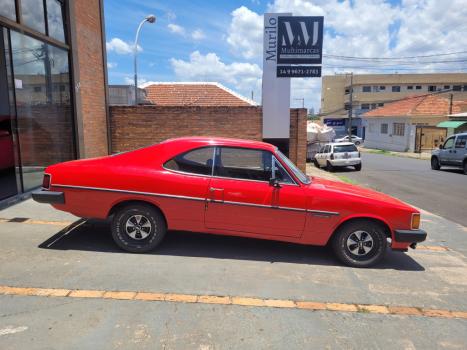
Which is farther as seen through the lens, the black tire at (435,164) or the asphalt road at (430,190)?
the black tire at (435,164)

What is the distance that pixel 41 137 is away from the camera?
851 centimetres

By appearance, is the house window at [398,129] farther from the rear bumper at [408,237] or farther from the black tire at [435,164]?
the rear bumper at [408,237]

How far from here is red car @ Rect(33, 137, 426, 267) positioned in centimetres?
466

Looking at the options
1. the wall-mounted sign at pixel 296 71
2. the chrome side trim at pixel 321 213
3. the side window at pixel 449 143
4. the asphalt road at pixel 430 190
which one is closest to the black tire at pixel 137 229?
the chrome side trim at pixel 321 213

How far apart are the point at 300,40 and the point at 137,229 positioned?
8.33 metres

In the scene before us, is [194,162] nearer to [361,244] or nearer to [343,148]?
[361,244]

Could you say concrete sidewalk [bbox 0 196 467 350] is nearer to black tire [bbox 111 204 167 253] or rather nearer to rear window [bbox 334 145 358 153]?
black tire [bbox 111 204 167 253]

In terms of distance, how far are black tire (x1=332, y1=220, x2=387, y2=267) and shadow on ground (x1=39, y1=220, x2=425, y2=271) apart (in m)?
0.20

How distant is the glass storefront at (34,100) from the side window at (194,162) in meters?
4.20

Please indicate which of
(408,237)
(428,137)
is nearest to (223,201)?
(408,237)

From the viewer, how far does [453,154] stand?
62.7ft

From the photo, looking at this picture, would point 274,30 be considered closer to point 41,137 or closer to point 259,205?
point 41,137

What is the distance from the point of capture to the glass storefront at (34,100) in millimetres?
7328

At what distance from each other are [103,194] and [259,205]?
6.38ft
